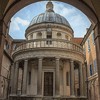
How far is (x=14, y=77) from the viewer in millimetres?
21719

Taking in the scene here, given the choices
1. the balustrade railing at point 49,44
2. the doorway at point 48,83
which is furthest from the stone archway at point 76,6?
the doorway at point 48,83

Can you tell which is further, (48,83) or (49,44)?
(48,83)

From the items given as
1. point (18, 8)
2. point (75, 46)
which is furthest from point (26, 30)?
point (18, 8)

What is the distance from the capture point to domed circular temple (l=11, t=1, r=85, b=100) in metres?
20.0

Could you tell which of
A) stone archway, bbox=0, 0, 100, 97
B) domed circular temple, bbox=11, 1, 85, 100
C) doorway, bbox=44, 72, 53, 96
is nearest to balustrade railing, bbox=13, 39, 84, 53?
domed circular temple, bbox=11, 1, 85, 100

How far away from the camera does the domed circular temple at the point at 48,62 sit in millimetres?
19969

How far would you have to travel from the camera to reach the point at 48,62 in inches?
891

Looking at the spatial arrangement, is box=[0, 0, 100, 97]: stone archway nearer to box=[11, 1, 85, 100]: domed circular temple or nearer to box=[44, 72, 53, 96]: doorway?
box=[11, 1, 85, 100]: domed circular temple

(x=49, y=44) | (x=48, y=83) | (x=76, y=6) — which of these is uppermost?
(x=49, y=44)

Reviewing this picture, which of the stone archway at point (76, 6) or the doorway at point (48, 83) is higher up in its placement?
the stone archway at point (76, 6)

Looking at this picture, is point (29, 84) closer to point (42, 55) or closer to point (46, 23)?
point (42, 55)

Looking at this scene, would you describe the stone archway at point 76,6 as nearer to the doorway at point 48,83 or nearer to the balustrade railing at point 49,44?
the balustrade railing at point 49,44

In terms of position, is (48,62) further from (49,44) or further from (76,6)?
(76,6)

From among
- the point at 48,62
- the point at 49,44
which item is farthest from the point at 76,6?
the point at 48,62
